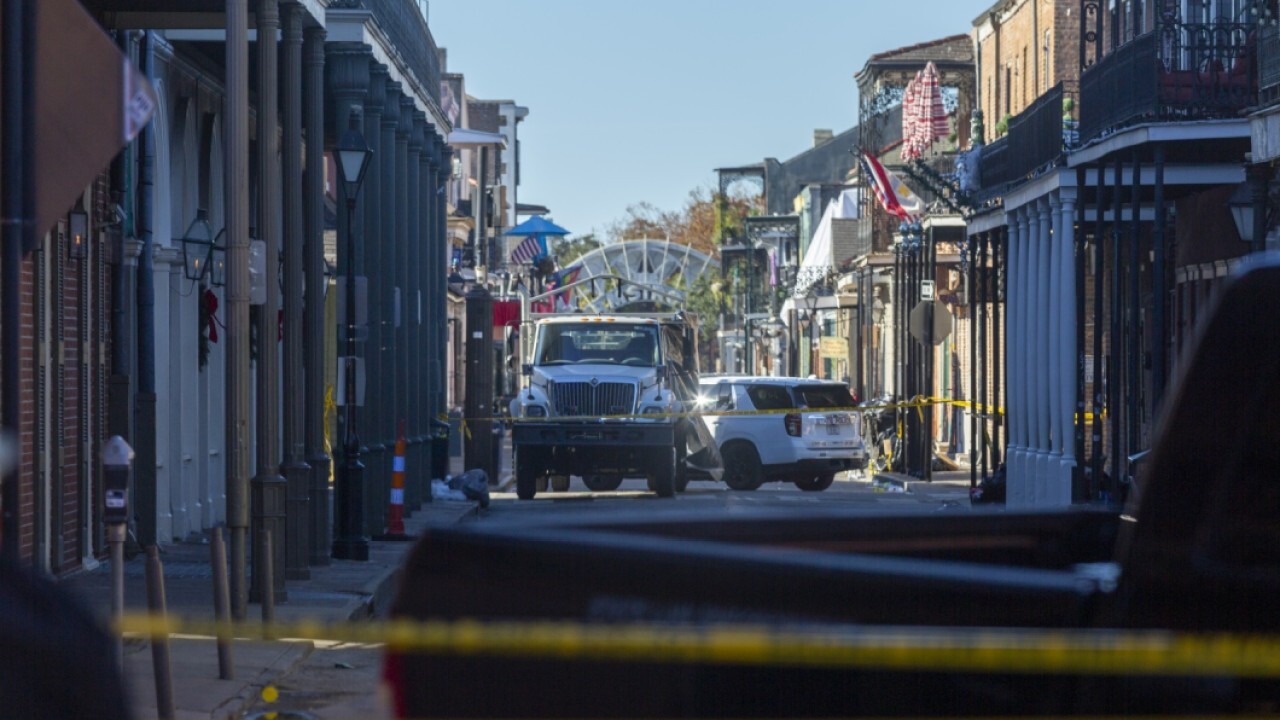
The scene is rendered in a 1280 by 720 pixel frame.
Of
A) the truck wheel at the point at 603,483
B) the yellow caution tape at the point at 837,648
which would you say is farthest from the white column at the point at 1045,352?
the yellow caution tape at the point at 837,648

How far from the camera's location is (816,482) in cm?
3034

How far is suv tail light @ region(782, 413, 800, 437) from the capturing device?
2936 cm

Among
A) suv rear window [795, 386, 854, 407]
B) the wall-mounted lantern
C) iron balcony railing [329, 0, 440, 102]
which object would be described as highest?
iron balcony railing [329, 0, 440, 102]

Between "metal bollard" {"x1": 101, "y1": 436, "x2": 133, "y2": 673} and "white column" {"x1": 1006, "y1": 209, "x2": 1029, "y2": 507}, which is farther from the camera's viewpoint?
"white column" {"x1": 1006, "y1": 209, "x2": 1029, "y2": 507}

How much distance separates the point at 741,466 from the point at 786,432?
3.05 ft

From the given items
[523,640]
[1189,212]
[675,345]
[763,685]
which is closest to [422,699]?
[523,640]

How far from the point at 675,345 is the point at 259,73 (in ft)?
55.8

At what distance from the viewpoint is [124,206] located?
1697 centimetres

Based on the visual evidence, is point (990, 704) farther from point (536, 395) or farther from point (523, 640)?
point (536, 395)

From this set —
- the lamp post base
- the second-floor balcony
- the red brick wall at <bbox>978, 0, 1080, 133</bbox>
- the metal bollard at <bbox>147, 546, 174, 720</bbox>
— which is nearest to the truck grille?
the red brick wall at <bbox>978, 0, 1080, 133</bbox>

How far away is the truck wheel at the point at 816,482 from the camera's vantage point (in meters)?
30.0

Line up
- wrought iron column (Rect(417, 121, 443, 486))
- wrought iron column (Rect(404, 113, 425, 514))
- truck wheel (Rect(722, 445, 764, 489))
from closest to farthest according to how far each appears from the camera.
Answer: wrought iron column (Rect(404, 113, 425, 514)), wrought iron column (Rect(417, 121, 443, 486)), truck wheel (Rect(722, 445, 764, 489))

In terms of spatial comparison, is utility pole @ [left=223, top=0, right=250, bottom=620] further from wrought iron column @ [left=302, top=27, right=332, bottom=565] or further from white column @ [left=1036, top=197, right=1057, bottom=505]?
white column @ [left=1036, top=197, right=1057, bottom=505]

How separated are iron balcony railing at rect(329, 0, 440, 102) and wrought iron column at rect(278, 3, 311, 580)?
202 cm
